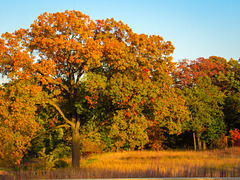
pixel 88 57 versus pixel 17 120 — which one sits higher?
pixel 88 57

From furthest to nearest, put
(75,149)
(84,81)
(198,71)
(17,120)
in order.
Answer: (198,71), (75,149), (84,81), (17,120)

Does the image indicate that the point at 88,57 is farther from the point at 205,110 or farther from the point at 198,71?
the point at 198,71

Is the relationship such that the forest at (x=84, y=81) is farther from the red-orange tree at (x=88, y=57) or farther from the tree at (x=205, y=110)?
the tree at (x=205, y=110)

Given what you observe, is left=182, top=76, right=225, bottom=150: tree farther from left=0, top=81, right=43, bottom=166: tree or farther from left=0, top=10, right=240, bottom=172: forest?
left=0, top=81, right=43, bottom=166: tree

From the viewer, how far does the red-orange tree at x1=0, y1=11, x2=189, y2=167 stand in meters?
16.6

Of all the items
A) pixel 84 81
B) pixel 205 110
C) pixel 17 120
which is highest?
pixel 84 81

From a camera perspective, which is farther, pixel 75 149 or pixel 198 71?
pixel 198 71

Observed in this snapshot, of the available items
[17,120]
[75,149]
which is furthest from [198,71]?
[17,120]

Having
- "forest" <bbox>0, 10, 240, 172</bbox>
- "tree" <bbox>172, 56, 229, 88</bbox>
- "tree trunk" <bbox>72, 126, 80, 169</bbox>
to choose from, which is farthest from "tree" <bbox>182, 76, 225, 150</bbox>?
"tree trunk" <bbox>72, 126, 80, 169</bbox>

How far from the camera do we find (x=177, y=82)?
43344 mm

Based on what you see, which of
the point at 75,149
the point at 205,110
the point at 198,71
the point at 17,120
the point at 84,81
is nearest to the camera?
the point at 17,120

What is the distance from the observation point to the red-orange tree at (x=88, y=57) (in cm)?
1664

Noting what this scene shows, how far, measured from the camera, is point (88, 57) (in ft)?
55.4

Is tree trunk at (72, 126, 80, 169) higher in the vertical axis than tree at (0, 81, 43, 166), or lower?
lower
